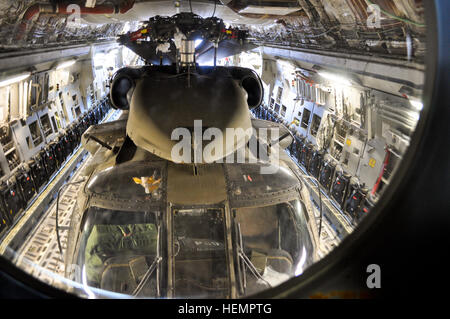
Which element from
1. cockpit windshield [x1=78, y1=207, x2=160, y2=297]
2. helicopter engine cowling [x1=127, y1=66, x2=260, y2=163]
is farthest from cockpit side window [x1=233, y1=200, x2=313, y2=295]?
cockpit windshield [x1=78, y1=207, x2=160, y2=297]

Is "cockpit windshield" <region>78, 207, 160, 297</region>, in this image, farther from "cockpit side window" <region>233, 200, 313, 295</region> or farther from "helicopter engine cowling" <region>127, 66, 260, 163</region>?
"cockpit side window" <region>233, 200, 313, 295</region>

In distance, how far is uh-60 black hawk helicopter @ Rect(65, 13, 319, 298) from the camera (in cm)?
299

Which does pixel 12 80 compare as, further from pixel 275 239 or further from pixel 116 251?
pixel 275 239

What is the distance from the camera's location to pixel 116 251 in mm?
3514

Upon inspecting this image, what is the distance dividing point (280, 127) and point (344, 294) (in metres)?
4.26

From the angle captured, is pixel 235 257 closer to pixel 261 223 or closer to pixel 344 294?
pixel 261 223

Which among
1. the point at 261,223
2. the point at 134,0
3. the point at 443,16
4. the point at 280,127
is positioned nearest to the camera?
the point at 443,16

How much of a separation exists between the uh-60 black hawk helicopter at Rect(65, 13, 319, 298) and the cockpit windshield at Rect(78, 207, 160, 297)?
0.5 inches

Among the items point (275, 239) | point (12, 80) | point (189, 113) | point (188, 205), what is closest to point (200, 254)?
point (188, 205)

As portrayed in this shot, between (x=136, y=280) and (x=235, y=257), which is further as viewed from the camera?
(x=136, y=280)

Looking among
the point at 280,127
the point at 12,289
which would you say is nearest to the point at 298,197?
the point at 280,127

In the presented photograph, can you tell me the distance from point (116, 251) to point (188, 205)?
1.19 metres

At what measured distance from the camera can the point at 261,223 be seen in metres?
3.66

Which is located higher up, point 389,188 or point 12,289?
point 389,188
